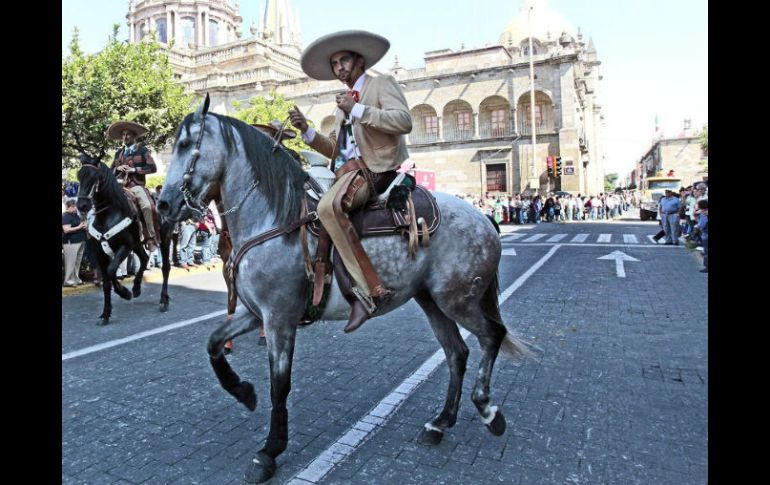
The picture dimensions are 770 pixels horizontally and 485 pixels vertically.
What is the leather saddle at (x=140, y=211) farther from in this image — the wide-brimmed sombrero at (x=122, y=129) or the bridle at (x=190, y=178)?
the bridle at (x=190, y=178)

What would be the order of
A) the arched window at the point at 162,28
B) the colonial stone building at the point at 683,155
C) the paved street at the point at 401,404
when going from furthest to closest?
1. the arched window at the point at 162,28
2. the colonial stone building at the point at 683,155
3. the paved street at the point at 401,404

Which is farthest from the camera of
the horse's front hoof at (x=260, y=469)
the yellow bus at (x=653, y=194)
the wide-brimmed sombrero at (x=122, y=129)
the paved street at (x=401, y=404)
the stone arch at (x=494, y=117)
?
the stone arch at (x=494, y=117)

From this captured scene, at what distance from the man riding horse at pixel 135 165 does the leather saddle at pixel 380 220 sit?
653 centimetres

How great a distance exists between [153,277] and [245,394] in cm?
1054

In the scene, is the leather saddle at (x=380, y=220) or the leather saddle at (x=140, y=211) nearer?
the leather saddle at (x=380, y=220)

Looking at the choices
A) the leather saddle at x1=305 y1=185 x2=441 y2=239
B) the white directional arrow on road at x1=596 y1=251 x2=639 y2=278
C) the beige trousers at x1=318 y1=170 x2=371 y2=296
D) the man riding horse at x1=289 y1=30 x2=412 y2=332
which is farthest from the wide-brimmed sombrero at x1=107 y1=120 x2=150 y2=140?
the white directional arrow on road at x1=596 y1=251 x2=639 y2=278

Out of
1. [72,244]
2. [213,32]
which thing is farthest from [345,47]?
[213,32]

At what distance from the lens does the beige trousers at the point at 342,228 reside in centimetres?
357

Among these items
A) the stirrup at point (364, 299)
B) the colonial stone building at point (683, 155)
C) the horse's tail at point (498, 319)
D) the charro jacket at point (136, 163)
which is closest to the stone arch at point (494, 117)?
the colonial stone building at point (683, 155)

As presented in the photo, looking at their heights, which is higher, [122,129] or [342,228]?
[122,129]

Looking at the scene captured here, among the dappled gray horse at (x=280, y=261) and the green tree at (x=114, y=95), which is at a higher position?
the green tree at (x=114, y=95)

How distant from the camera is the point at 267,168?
382 centimetres

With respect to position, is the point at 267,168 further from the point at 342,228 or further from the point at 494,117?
the point at 494,117
